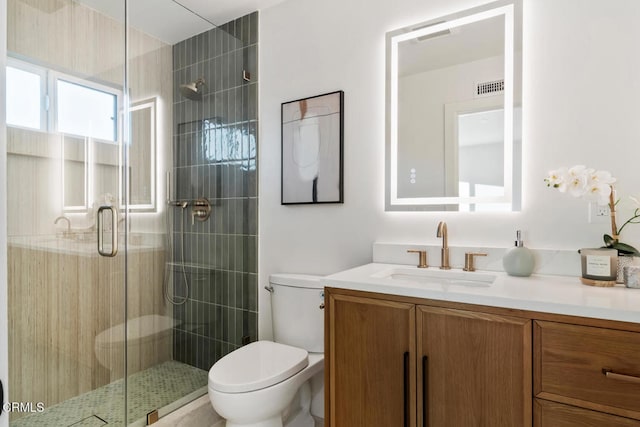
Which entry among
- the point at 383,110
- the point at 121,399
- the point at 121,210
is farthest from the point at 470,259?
the point at 121,399

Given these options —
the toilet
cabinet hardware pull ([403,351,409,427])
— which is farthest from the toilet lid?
cabinet hardware pull ([403,351,409,427])

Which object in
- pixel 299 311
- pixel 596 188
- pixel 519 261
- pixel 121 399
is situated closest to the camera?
pixel 596 188

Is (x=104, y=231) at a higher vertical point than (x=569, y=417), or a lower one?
higher

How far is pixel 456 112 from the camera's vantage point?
158cm

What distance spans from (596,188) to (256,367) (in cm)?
148

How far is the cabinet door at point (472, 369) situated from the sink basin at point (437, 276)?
0.28 m

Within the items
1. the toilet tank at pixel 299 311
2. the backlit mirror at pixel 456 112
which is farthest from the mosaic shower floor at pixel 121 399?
the backlit mirror at pixel 456 112

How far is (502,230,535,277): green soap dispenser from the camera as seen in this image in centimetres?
133

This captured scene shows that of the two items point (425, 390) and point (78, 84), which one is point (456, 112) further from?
point (78, 84)

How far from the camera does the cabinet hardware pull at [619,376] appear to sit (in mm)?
853

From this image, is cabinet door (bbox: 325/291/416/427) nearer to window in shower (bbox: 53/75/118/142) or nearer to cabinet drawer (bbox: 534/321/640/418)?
cabinet drawer (bbox: 534/321/640/418)

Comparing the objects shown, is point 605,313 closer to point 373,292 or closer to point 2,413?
point 373,292

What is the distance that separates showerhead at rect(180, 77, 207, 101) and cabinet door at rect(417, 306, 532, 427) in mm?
1699

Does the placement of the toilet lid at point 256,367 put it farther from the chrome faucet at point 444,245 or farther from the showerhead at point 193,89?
the showerhead at point 193,89
